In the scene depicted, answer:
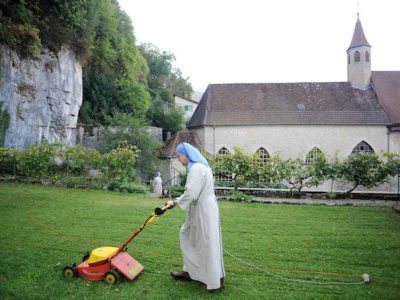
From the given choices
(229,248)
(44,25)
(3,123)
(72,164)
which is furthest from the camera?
(44,25)

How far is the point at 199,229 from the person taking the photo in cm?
521

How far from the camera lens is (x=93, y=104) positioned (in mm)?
29719

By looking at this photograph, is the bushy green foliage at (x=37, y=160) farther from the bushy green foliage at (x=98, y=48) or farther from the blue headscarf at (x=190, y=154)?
the blue headscarf at (x=190, y=154)

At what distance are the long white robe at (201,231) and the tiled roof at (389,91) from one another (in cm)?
2722

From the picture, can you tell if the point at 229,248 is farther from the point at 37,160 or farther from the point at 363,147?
the point at 363,147

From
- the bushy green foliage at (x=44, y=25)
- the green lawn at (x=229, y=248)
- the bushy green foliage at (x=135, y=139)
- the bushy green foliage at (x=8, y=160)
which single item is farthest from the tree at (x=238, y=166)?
the bushy green foliage at (x=44, y=25)

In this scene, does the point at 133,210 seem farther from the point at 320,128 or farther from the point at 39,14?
the point at 320,128

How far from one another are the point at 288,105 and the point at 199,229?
2582 cm

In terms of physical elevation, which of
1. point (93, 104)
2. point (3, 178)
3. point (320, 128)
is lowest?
point (3, 178)

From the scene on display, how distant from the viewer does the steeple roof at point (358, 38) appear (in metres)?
31.2

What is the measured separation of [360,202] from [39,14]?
67.1ft

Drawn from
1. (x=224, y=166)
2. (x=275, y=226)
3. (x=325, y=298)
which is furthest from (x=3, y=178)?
(x=325, y=298)

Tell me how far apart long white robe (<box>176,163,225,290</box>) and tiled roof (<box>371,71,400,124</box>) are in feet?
89.3

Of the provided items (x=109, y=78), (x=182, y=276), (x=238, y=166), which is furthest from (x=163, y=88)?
(x=182, y=276)
